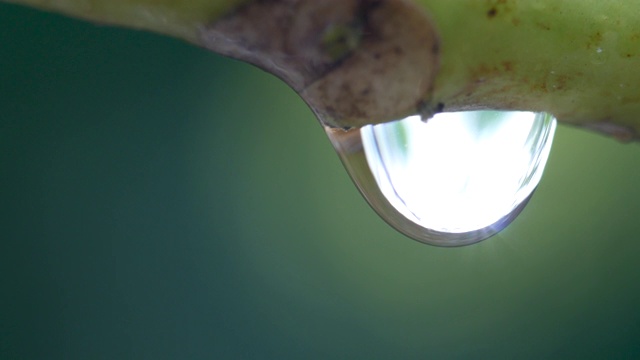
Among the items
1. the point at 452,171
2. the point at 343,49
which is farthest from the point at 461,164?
the point at 343,49

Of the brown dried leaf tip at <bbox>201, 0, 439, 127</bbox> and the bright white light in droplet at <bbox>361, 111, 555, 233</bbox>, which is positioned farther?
the bright white light in droplet at <bbox>361, 111, 555, 233</bbox>

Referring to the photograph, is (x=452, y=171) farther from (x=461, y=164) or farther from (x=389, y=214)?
(x=389, y=214)

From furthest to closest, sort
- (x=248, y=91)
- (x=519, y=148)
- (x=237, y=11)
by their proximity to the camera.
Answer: (x=248, y=91) → (x=519, y=148) → (x=237, y=11)

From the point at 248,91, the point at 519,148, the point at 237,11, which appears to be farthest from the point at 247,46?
the point at 248,91

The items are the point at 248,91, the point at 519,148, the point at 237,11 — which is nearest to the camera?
the point at 237,11

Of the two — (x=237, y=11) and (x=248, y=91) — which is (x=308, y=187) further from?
(x=237, y=11)
